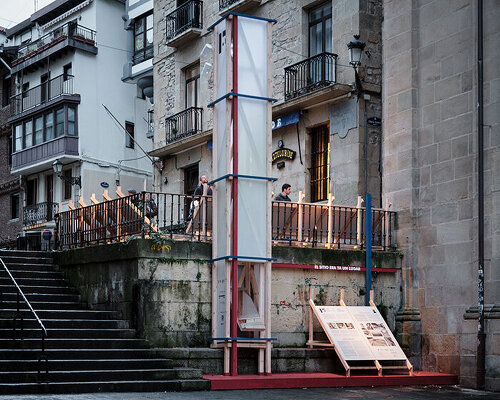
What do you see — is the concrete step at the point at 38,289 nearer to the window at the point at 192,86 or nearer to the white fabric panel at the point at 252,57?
the white fabric panel at the point at 252,57

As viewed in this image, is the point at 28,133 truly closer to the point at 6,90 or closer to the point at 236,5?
the point at 6,90

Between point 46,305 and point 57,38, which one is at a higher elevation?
point 57,38

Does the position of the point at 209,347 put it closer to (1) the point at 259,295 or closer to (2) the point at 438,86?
(1) the point at 259,295

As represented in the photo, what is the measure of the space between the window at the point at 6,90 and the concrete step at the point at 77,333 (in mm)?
33253

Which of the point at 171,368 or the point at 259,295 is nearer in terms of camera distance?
the point at 171,368

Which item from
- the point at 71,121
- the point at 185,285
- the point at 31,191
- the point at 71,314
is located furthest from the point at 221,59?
the point at 31,191

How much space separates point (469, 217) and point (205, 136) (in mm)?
11492

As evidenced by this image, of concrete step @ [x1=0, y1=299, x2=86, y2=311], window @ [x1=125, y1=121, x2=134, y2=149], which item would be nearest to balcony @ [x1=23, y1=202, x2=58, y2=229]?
window @ [x1=125, y1=121, x2=134, y2=149]

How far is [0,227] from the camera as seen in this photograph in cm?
4531

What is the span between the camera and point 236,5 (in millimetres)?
25062

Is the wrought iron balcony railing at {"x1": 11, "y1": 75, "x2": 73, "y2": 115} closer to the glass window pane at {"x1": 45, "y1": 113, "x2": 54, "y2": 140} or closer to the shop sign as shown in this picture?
the glass window pane at {"x1": 45, "y1": 113, "x2": 54, "y2": 140}

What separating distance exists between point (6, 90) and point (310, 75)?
92.4ft

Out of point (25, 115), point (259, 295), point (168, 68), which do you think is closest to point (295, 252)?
point (259, 295)

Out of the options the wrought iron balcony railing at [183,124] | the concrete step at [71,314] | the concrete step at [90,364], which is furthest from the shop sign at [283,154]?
the concrete step at [90,364]
